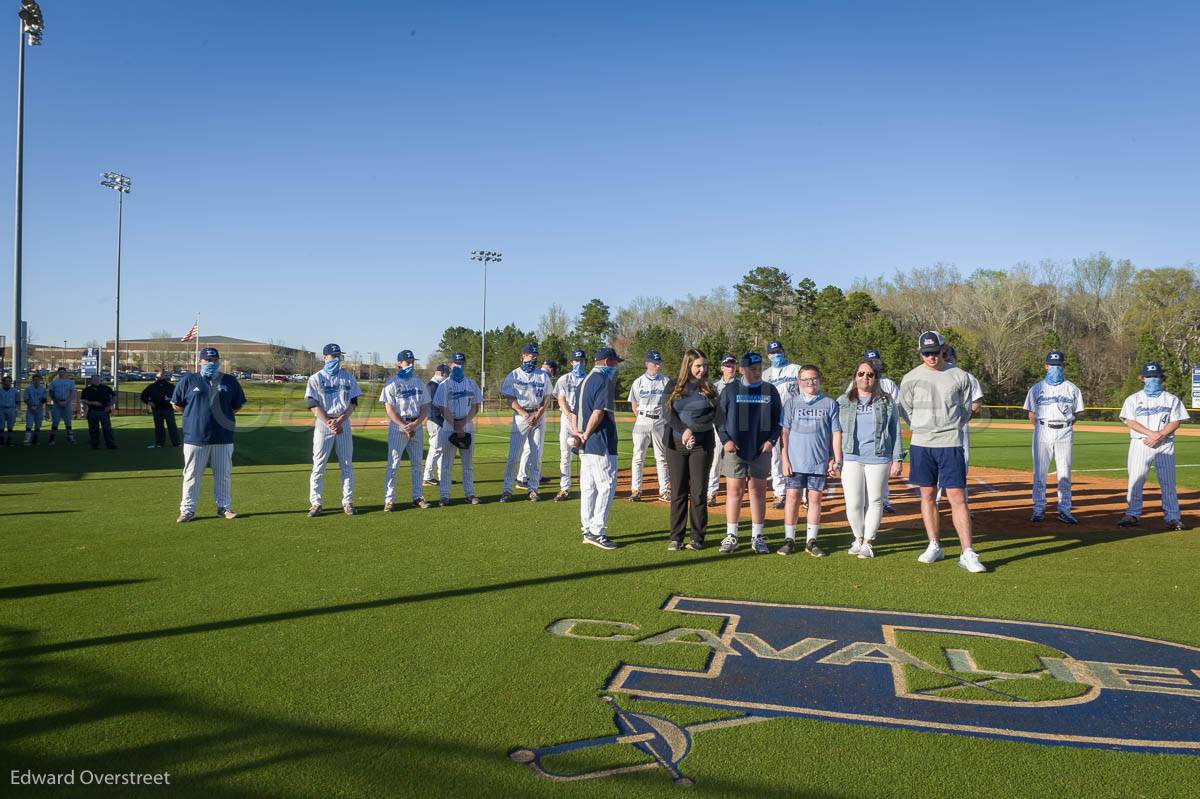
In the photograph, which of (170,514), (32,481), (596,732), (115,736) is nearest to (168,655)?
(115,736)

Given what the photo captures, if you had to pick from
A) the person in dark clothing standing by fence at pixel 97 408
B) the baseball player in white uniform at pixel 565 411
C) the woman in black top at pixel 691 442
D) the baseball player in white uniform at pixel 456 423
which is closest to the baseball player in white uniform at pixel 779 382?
the baseball player in white uniform at pixel 565 411

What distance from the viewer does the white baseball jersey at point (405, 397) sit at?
1062cm

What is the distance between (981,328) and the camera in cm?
6406

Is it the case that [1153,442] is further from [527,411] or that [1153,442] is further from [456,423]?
[456,423]

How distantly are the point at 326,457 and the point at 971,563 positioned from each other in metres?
7.27

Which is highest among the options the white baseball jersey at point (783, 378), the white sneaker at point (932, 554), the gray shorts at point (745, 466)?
the white baseball jersey at point (783, 378)

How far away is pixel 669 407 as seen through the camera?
27.0 feet

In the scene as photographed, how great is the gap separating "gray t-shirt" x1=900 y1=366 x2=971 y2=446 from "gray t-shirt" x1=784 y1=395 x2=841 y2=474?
80 centimetres

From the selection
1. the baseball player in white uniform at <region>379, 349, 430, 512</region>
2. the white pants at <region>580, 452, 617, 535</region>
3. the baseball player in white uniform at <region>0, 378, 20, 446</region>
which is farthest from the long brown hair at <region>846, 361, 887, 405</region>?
the baseball player in white uniform at <region>0, 378, 20, 446</region>

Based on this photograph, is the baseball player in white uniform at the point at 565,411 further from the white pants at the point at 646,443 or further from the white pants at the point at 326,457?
the white pants at the point at 326,457

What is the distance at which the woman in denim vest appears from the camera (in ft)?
25.2

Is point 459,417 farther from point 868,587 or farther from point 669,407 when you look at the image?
point 868,587

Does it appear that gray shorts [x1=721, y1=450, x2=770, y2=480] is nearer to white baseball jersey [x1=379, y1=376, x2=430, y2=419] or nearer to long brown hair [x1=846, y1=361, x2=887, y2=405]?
long brown hair [x1=846, y1=361, x2=887, y2=405]

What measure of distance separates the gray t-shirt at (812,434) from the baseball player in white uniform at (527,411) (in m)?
4.32
